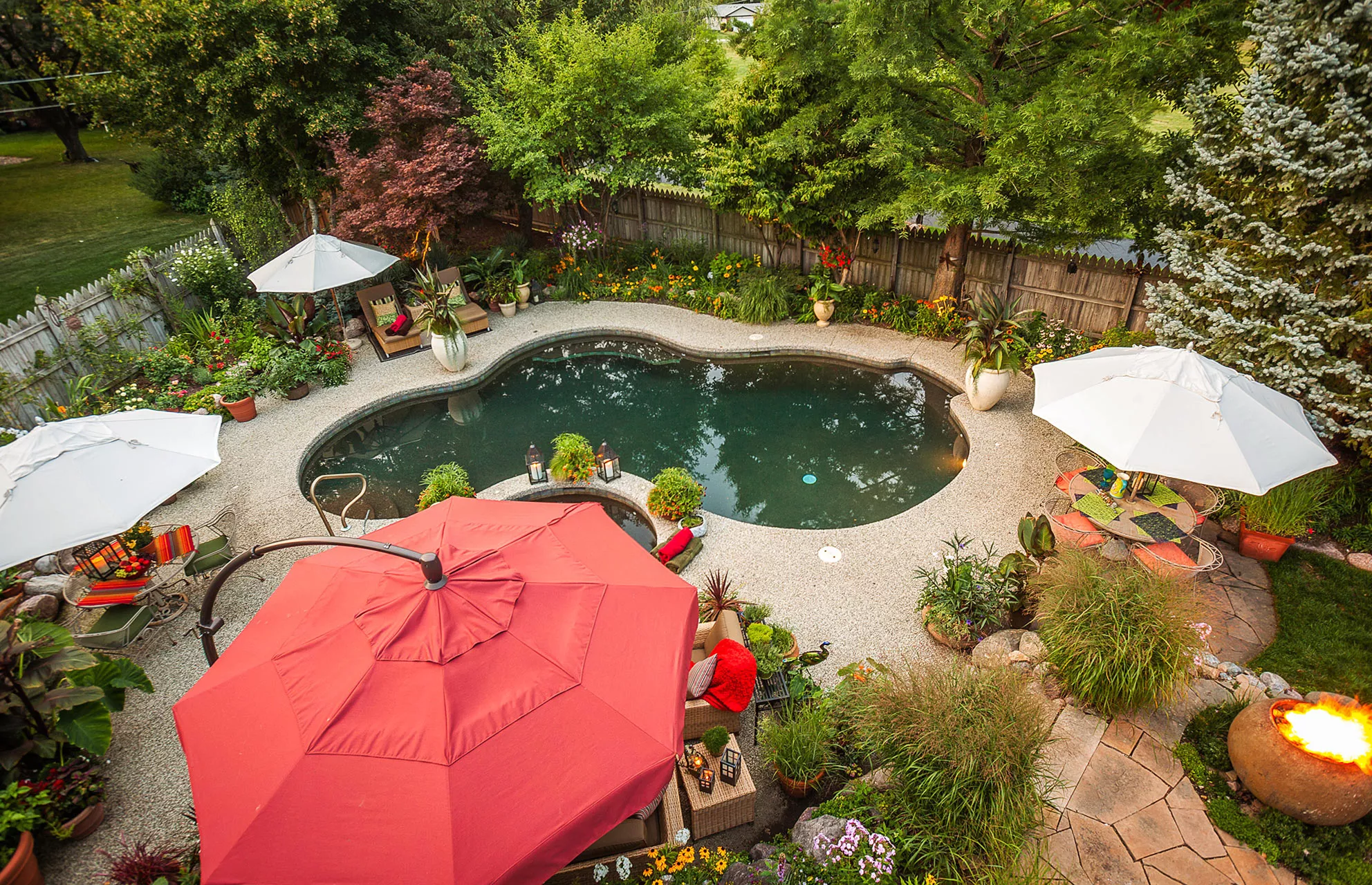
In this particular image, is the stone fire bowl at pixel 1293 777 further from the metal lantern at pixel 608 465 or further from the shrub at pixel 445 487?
the shrub at pixel 445 487

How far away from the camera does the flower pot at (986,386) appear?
8.69 meters

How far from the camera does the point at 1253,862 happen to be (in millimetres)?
3709

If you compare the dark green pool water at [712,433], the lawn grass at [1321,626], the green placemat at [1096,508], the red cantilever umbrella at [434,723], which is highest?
the red cantilever umbrella at [434,723]

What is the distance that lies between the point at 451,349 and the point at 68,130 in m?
21.6

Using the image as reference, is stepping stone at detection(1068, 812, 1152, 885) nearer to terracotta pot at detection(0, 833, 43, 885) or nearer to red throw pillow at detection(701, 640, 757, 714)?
red throw pillow at detection(701, 640, 757, 714)

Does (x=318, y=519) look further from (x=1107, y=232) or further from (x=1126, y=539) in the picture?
(x=1107, y=232)

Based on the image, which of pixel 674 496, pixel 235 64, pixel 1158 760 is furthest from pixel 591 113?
pixel 1158 760

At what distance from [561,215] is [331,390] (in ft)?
24.5

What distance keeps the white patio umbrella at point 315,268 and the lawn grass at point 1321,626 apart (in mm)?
11750

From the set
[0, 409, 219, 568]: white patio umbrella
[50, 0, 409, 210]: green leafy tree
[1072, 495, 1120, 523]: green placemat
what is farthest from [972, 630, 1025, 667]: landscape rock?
[50, 0, 409, 210]: green leafy tree

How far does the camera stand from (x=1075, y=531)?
237 inches

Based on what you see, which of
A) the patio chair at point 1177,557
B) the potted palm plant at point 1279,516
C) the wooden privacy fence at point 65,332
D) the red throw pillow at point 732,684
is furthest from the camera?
the wooden privacy fence at point 65,332

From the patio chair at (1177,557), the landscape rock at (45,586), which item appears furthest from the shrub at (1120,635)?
the landscape rock at (45,586)

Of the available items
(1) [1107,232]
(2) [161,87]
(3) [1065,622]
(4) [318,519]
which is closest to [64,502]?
(4) [318,519]
